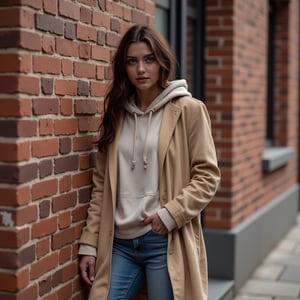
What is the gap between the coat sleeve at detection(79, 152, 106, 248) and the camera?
3117 millimetres

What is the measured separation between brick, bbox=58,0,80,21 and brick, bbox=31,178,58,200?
728 mm

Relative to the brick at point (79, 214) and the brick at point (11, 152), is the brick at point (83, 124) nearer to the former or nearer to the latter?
the brick at point (79, 214)

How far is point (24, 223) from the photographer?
261 cm

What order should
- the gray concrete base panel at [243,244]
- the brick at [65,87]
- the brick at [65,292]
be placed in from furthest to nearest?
1. the gray concrete base panel at [243,244]
2. the brick at [65,292]
3. the brick at [65,87]

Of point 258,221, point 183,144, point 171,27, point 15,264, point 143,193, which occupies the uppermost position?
point 171,27

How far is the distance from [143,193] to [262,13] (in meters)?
4.20

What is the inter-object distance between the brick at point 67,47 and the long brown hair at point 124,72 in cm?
19

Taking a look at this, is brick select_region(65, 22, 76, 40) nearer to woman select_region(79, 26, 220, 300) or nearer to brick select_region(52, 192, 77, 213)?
woman select_region(79, 26, 220, 300)

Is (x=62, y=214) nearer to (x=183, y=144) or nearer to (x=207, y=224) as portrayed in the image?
(x=183, y=144)

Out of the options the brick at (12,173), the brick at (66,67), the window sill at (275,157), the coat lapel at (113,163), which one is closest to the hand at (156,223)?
the coat lapel at (113,163)

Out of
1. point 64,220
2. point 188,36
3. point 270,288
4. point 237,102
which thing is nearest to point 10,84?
point 64,220

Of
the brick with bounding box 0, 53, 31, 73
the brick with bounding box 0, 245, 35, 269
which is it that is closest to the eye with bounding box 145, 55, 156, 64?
the brick with bounding box 0, 53, 31, 73

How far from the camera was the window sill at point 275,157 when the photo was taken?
6730 mm

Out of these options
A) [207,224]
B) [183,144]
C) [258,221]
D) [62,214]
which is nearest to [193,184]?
[183,144]
